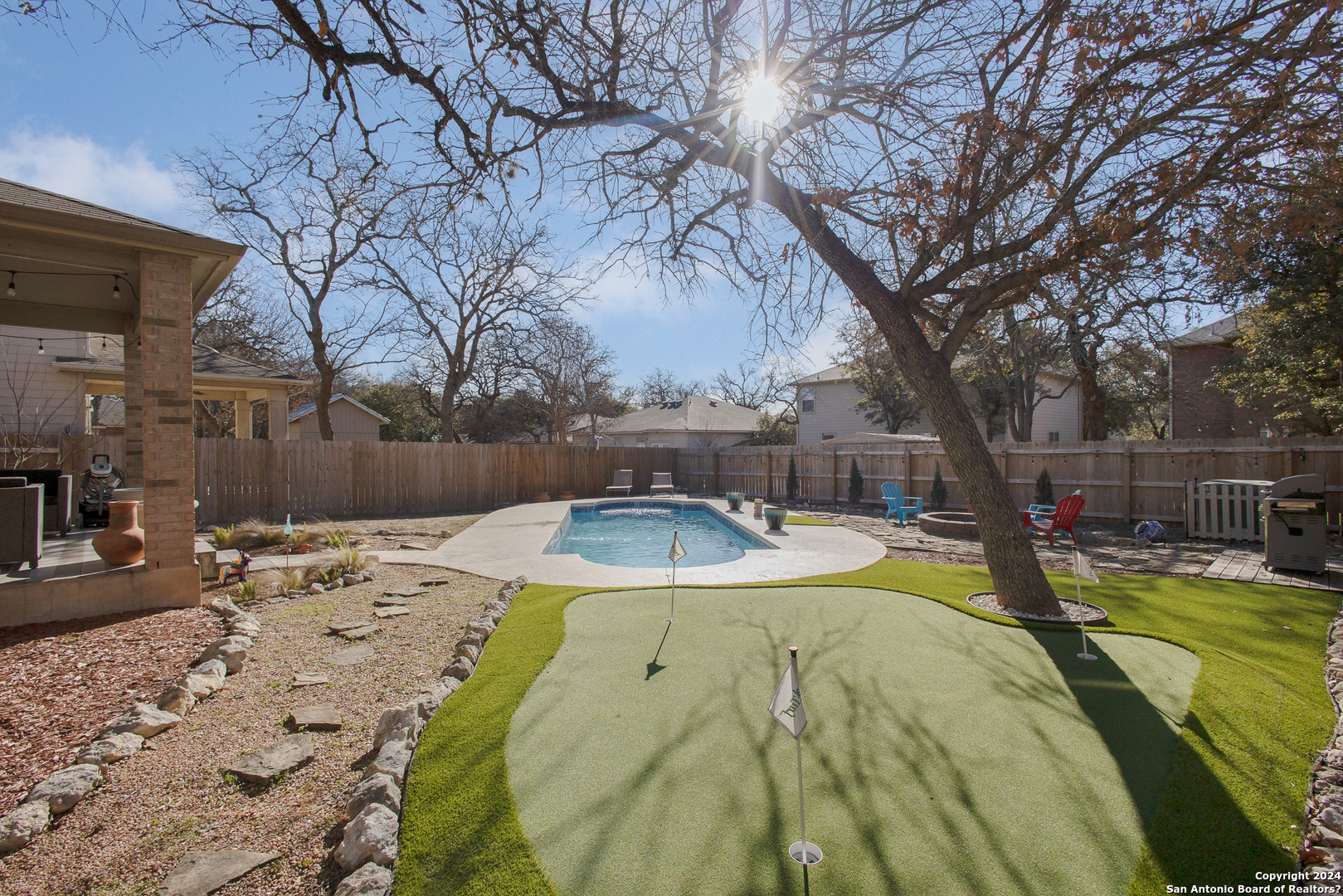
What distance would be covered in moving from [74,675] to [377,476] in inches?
460

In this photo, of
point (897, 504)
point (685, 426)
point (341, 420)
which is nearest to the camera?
point (897, 504)

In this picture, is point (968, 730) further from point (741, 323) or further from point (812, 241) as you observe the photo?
point (741, 323)

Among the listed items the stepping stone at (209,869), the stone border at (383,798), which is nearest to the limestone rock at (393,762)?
the stone border at (383,798)

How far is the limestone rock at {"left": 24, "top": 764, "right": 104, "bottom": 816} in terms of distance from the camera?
2.62 meters

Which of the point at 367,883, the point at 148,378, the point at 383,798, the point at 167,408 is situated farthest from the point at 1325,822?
the point at 148,378

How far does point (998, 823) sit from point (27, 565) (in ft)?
26.3

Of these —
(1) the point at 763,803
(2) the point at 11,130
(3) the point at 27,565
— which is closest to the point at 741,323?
(1) the point at 763,803

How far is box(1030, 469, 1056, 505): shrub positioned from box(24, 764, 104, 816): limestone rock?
14.4m

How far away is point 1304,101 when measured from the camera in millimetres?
4699

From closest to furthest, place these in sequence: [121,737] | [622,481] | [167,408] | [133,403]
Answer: [121,737] < [167,408] < [133,403] < [622,481]

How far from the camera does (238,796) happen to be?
278 cm

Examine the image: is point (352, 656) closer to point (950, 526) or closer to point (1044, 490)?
point (950, 526)

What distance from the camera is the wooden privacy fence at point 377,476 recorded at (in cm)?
1263

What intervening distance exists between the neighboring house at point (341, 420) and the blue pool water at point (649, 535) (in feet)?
50.7
